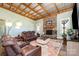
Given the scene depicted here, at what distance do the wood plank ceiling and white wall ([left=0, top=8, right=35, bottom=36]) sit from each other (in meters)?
0.07

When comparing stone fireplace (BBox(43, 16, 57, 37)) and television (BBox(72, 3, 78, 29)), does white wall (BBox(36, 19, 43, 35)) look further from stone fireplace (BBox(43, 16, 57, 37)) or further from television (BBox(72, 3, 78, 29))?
television (BBox(72, 3, 78, 29))

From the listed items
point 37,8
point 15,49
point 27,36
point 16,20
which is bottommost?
point 15,49

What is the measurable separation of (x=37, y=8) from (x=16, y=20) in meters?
0.49

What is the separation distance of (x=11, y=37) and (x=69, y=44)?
1174 mm

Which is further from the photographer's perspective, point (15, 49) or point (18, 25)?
point (18, 25)

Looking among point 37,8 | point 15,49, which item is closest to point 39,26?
point 37,8

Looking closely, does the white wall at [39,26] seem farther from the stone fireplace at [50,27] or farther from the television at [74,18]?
the television at [74,18]

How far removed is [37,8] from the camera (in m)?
2.59

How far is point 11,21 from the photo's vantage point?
254 centimetres

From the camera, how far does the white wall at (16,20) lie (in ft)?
8.26

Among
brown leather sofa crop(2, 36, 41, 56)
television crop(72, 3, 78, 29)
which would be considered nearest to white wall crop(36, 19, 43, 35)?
brown leather sofa crop(2, 36, 41, 56)

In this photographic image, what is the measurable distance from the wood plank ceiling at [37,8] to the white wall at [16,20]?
0.24 feet

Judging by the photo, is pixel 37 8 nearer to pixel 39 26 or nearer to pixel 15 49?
pixel 39 26

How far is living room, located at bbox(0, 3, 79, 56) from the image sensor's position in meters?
2.52
